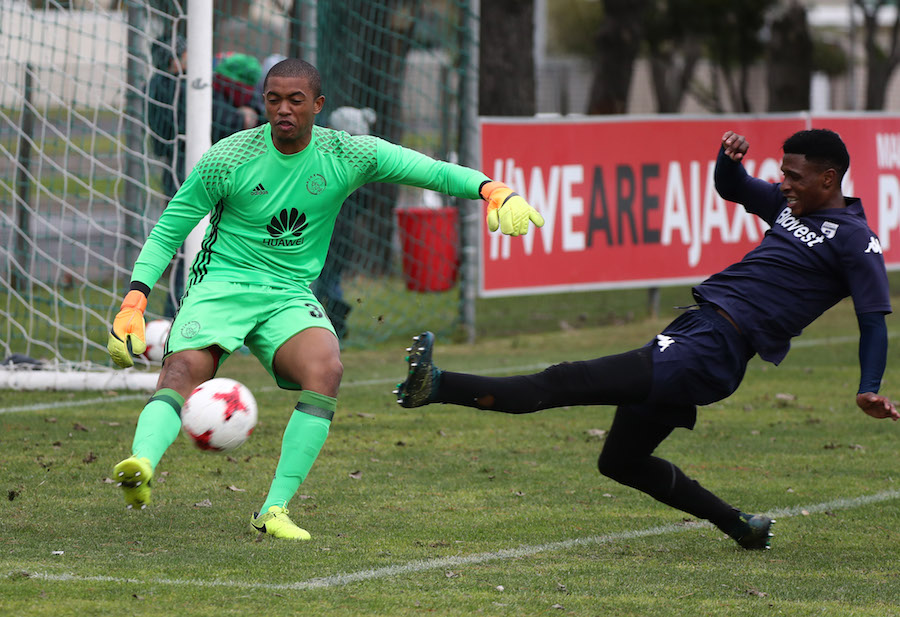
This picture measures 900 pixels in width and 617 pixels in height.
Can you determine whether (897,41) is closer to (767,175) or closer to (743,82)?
(743,82)

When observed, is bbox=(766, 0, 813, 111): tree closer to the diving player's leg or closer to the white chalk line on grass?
the white chalk line on grass

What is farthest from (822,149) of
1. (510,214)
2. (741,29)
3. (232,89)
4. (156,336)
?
(741,29)

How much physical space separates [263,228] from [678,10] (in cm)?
3669

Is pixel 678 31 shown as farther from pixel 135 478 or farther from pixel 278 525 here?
pixel 135 478

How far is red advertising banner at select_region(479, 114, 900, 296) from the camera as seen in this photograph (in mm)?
12297

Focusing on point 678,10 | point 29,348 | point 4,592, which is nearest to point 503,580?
point 4,592

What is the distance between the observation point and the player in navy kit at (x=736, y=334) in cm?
515

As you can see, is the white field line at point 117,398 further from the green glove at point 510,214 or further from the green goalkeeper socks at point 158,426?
the green glove at point 510,214

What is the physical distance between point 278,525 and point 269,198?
1.31 m

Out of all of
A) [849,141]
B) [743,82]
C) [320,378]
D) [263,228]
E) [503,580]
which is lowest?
[503,580]

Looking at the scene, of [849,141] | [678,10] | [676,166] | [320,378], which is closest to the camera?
[320,378]

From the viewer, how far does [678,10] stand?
40.6m

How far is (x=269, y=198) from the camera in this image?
5.64m

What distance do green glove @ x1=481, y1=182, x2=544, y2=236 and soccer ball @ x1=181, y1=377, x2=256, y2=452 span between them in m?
1.20
